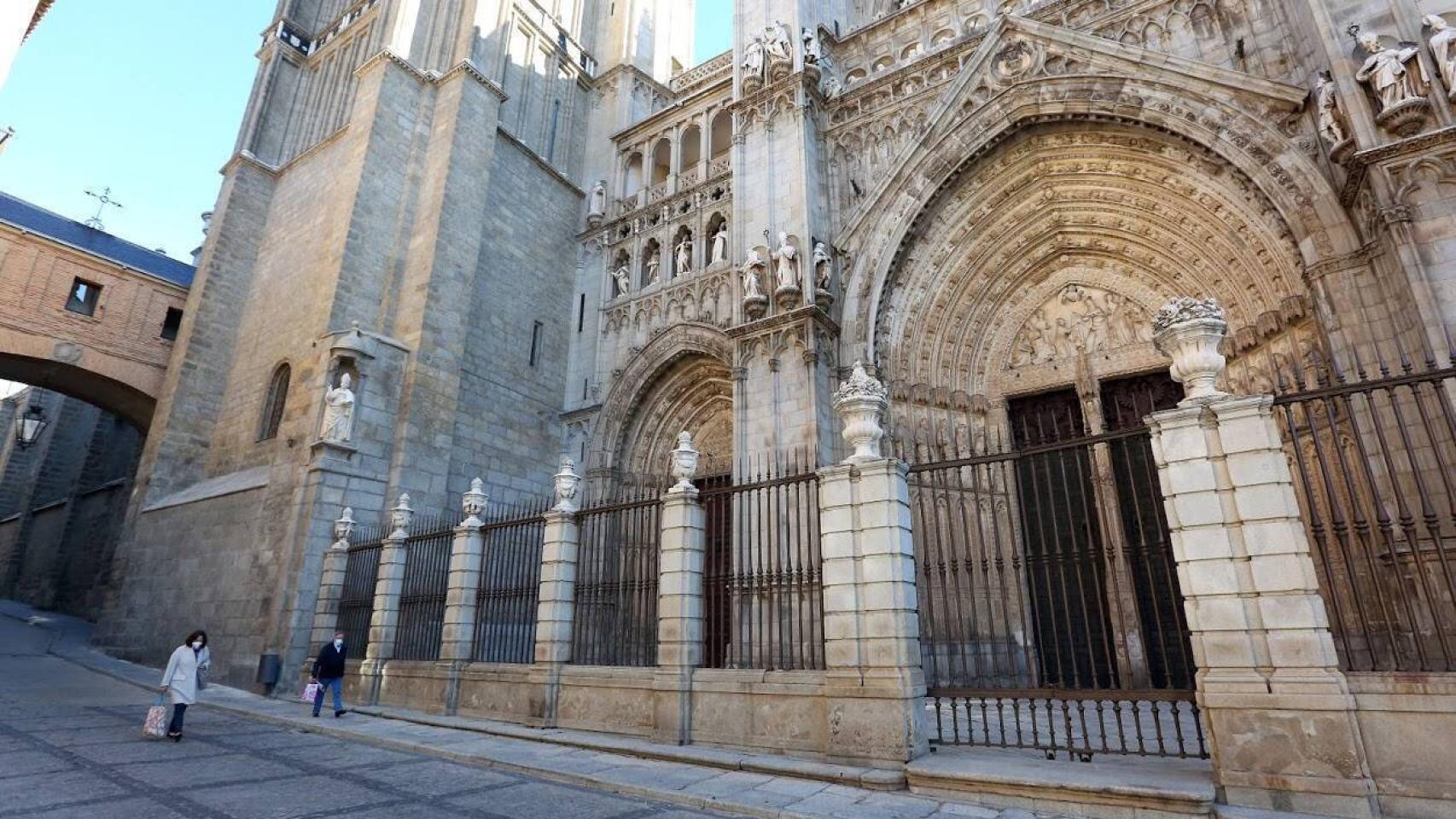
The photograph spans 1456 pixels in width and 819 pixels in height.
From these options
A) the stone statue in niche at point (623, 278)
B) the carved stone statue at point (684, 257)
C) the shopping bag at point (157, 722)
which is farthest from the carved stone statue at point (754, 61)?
the shopping bag at point (157, 722)

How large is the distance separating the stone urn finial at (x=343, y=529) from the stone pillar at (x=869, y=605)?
31.9ft

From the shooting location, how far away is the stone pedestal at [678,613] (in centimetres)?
771

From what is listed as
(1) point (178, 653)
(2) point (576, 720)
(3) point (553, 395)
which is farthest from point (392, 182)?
(2) point (576, 720)

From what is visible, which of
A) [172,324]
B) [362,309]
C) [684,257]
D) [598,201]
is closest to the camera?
[362,309]

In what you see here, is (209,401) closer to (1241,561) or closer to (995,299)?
(995,299)

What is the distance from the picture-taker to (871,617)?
22.1 feet

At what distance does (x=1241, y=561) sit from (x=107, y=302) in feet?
83.1

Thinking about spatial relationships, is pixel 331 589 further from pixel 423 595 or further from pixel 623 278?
pixel 623 278

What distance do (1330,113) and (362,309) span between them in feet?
57.9

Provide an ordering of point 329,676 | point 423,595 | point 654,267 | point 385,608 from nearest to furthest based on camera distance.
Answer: point 329,676, point 423,595, point 385,608, point 654,267

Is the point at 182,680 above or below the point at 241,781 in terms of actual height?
above

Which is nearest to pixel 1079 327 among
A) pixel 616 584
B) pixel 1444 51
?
pixel 1444 51

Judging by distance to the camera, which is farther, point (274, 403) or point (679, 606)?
point (274, 403)

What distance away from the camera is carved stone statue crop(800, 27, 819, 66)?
1509 centimetres
